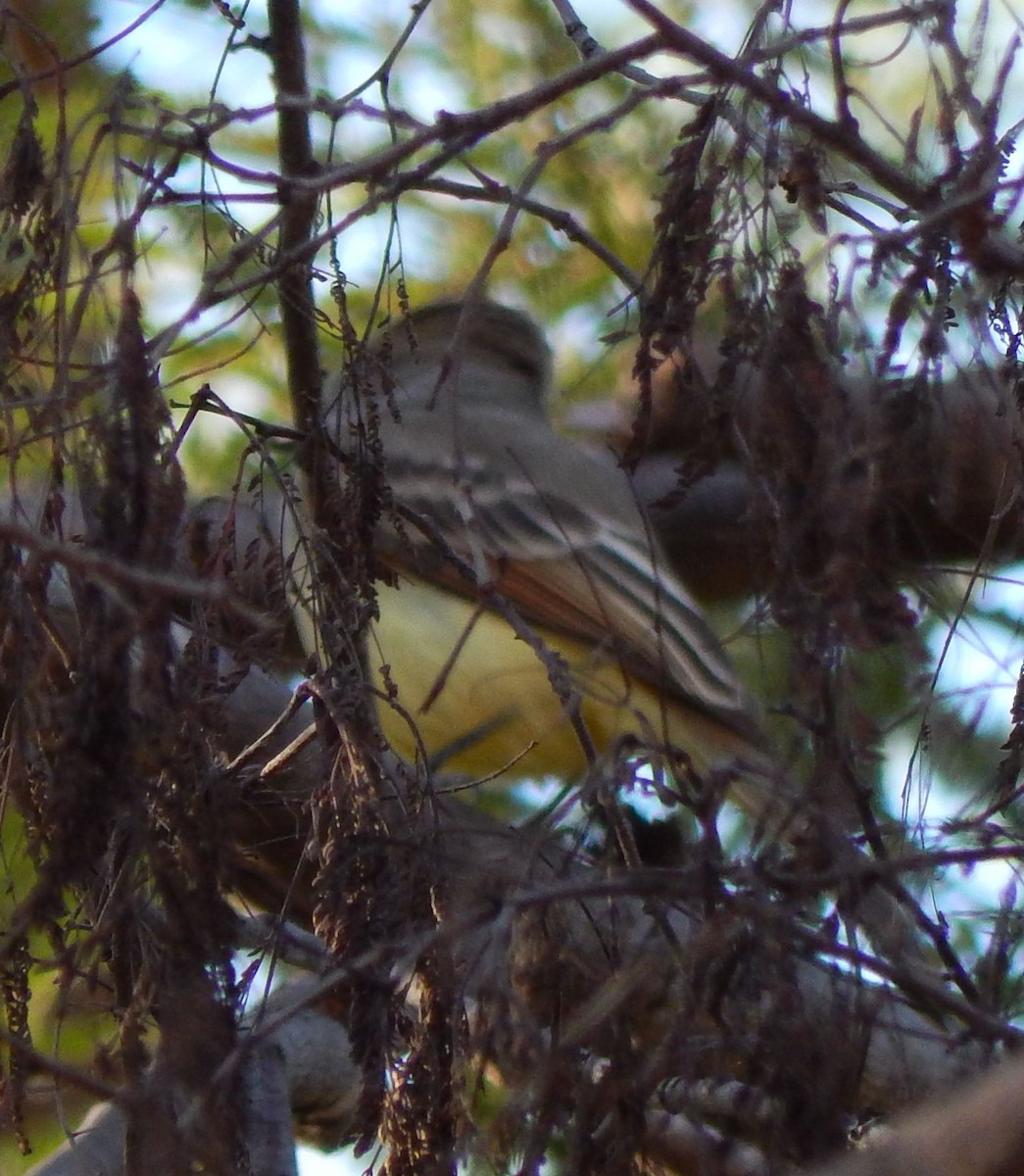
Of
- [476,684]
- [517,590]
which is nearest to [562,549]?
[517,590]

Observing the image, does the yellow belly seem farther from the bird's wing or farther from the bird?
the bird's wing

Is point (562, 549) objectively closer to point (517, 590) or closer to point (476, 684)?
point (517, 590)

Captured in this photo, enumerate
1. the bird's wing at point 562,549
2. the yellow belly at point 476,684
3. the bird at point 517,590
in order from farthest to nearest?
the yellow belly at point 476,684, the bird's wing at point 562,549, the bird at point 517,590

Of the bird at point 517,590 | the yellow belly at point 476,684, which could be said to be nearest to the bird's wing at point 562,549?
the bird at point 517,590

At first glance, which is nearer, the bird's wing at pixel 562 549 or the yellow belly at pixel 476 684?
the bird's wing at pixel 562 549

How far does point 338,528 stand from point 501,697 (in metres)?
2.40

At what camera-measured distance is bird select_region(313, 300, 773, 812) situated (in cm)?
430

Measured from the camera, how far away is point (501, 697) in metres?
5.25

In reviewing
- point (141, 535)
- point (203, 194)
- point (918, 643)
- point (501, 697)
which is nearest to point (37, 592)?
point (141, 535)

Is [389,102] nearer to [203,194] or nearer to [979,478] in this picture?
[203,194]

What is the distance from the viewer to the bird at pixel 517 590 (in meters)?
4.30

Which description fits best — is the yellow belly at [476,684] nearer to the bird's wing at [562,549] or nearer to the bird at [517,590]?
the bird at [517,590]

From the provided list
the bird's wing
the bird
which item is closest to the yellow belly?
the bird

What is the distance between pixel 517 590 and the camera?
507 centimetres
